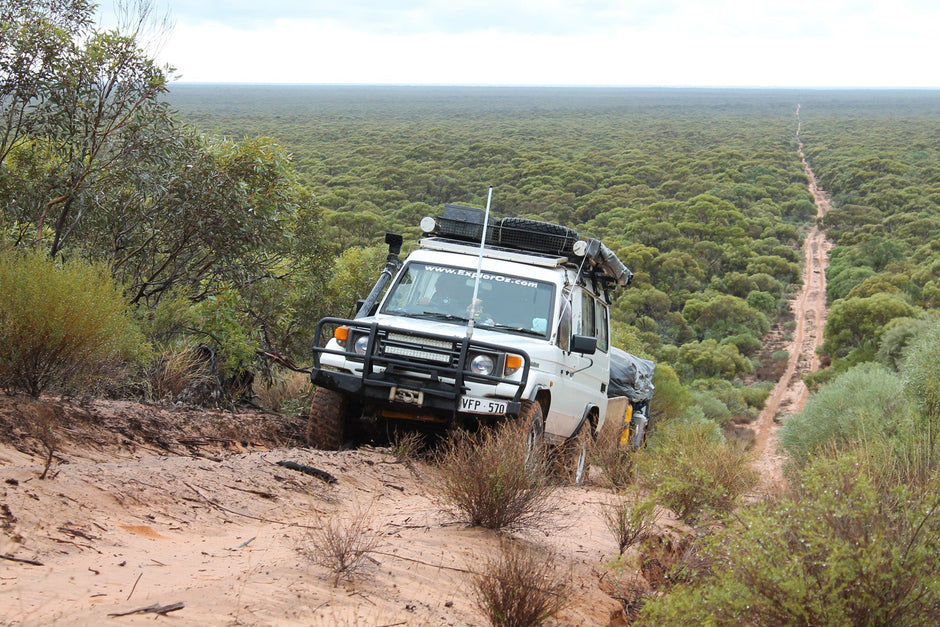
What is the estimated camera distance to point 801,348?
32969 mm

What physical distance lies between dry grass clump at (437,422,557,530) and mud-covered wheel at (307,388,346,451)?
80.5 inches

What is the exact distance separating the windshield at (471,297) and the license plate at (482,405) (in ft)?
3.38

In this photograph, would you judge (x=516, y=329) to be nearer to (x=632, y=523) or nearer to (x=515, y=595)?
(x=632, y=523)

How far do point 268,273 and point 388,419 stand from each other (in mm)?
5253

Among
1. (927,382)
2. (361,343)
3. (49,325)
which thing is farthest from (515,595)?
(927,382)

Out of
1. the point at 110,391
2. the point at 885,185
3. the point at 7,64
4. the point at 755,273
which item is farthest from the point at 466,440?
the point at 885,185

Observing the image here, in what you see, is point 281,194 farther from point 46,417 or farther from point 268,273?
point 46,417

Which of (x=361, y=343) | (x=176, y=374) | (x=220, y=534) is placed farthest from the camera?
(x=176, y=374)

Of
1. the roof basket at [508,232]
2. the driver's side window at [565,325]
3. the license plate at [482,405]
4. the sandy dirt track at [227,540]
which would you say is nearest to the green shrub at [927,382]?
the driver's side window at [565,325]

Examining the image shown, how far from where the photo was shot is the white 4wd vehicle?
6953mm

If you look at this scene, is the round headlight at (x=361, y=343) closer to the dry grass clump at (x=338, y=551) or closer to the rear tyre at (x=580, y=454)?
the rear tyre at (x=580, y=454)

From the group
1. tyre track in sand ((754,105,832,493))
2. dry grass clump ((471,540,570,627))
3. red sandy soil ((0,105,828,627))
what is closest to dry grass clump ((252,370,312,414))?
red sandy soil ((0,105,828,627))

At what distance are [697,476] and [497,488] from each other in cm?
156

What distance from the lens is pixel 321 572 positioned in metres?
4.29
